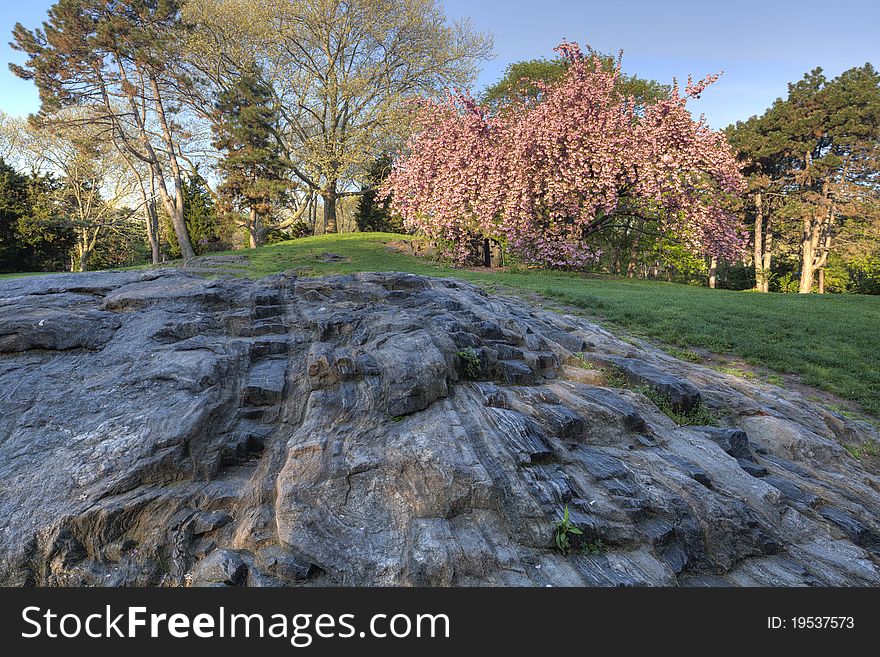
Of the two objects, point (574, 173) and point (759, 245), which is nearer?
point (574, 173)

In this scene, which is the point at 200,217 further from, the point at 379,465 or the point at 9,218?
the point at 379,465

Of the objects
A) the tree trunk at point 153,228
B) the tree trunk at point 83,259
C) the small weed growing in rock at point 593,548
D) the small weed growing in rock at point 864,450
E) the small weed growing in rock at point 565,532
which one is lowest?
the small weed growing in rock at point 864,450

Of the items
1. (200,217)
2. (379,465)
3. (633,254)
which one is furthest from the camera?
(200,217)

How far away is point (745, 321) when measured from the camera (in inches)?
492

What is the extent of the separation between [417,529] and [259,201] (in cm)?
3308

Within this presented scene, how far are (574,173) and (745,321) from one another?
9.78 meters

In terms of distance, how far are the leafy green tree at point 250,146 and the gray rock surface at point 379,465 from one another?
85.0ft

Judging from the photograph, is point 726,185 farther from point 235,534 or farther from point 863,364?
point 235,534

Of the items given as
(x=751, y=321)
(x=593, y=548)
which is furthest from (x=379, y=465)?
(x=751, y=321)

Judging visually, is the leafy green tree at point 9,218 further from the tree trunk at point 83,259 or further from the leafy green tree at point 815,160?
the leafy green tree at point 815,160

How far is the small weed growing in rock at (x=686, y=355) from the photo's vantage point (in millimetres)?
9539

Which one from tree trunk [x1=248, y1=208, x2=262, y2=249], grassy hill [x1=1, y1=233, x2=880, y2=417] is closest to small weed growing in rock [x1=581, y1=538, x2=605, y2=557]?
grassy hill [x1=1, y1=233, x2=880, y2=417]

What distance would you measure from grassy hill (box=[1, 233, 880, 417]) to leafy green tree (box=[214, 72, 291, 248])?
13.2 metres

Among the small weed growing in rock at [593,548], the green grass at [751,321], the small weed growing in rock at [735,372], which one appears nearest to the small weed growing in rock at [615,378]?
the small weed growing in rock at [593,548]
